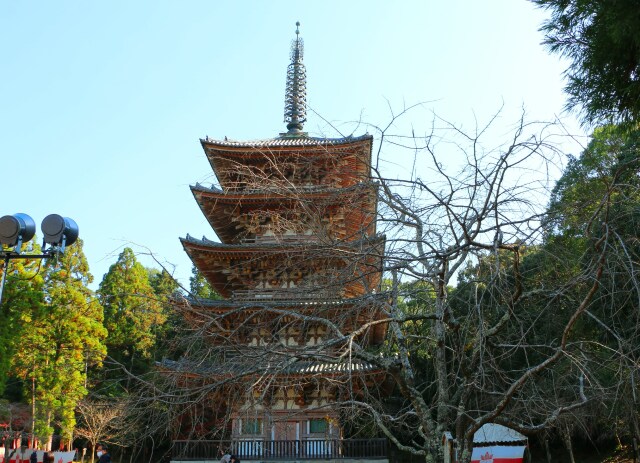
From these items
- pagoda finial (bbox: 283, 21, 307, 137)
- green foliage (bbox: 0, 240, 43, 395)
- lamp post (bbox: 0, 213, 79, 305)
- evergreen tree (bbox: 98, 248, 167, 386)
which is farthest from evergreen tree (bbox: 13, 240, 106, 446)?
lamp post (bbox: 0, 213, 79, 305)

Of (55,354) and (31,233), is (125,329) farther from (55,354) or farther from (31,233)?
(31,233)

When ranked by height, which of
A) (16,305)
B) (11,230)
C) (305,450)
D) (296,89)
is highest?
(296,89)

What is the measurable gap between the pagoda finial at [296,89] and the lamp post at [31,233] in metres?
16.0

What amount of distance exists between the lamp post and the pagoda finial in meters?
16.0

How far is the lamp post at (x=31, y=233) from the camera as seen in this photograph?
5738mm

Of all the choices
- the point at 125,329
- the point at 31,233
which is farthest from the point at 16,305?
the point at 31,233

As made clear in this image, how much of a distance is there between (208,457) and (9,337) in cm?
1391

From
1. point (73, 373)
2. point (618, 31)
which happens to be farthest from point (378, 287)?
point (73, 373)

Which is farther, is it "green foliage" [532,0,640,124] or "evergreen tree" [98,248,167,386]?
"evergreen tree" [98,248,167,386]

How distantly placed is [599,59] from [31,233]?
5156 millimetres

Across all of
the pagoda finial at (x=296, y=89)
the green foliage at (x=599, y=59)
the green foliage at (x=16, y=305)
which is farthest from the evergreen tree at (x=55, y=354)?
the green foliage at (x=599, y=59)

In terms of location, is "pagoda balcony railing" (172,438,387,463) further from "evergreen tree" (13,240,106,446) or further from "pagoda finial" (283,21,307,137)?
"evergreen tree" (13,240,106,446)

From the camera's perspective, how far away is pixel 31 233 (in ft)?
19.6

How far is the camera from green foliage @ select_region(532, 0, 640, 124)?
420 centimetres
